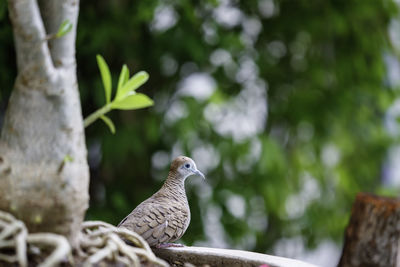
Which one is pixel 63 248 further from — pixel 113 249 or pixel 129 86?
pixel 129 86

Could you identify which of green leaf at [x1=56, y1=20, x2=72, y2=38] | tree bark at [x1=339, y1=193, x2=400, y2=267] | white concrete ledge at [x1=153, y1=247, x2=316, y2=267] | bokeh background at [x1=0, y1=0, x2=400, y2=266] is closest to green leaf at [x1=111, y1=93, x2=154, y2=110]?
green leaf at [x1=56, y1=20, x2=72, y2=38]

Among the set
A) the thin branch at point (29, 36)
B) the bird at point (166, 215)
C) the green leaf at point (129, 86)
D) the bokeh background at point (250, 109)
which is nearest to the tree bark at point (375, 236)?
the bird at point (166, 215)

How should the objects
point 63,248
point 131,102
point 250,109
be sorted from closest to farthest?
point 63,248
point 131,102
point 250,109

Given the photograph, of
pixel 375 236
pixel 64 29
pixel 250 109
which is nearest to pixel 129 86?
pixel 64 29

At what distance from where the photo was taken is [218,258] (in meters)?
0.70

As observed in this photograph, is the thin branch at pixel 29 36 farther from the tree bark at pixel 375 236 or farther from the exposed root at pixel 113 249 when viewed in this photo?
the tree bark at pixel 375 236

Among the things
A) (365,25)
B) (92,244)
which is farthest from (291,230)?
(92,244)

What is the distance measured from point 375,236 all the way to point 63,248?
41cm

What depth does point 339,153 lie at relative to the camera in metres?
2.79

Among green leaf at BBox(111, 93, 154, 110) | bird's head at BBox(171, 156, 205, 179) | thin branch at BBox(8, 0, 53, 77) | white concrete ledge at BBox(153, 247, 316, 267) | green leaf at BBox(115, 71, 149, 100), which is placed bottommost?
white concrete ledge at BBox(153, 247, 316, 267)

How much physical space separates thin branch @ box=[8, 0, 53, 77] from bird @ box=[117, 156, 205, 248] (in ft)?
0.84

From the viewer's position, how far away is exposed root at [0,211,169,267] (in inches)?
20.1

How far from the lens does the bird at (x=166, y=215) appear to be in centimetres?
72

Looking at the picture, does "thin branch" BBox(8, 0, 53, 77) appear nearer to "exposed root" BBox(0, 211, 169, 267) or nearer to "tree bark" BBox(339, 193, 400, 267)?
"exposed root" BBox(0, 211, 169, 267)
